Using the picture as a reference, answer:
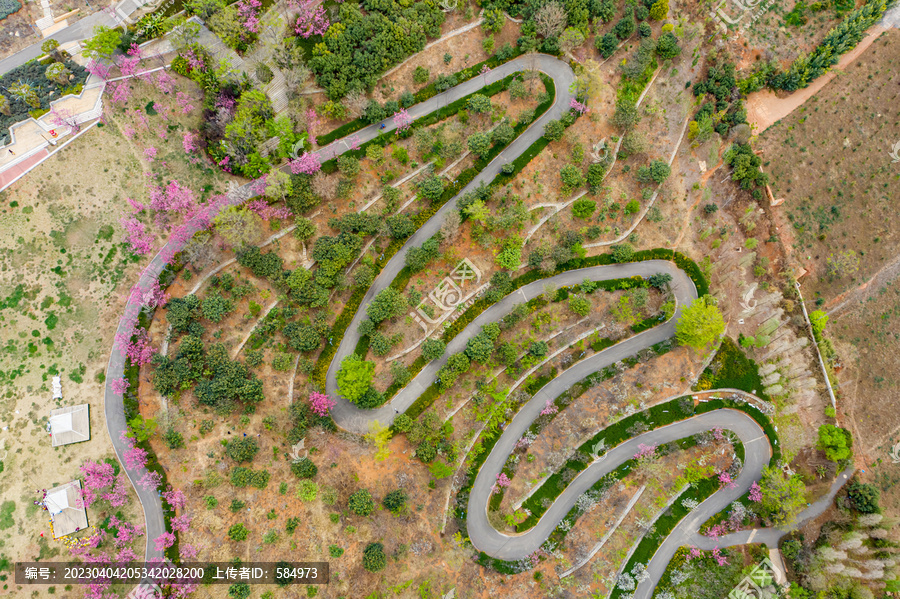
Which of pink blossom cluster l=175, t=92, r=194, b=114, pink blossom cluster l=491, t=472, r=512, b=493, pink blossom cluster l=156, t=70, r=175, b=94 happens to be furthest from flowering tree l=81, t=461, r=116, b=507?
pink blossom cluster l=156, t=70, r=175, b=94

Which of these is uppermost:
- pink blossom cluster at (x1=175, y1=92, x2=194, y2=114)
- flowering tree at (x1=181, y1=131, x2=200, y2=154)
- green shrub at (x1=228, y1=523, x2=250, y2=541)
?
pink blossom cluster at (x1=175, y1=92, x2=194, y2=114)

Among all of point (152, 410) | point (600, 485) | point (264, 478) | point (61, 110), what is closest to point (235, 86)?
point (61, 110)

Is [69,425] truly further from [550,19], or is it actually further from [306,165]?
[550,19]

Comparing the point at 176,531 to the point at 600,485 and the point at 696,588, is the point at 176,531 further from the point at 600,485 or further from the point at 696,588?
the point at 696,588

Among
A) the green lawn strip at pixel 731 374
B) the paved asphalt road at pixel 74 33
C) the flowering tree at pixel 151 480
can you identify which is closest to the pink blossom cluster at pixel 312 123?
the paved asphalt road at pixel 74 33

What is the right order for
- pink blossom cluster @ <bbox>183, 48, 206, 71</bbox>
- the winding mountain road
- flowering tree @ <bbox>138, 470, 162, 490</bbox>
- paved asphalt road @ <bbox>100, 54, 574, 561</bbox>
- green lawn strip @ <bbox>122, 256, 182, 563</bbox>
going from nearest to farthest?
flowering tree @ <bbox>138, 470, 162, 490</bbox> → green lawn strip @ <bbox>122, 256, 182, 563</bbox> → paved asphalt road @ <bbox>100, 54, 574, 561</bbox> → pink blossom cluster @ <bbox>183, 48, 206, 71</bbox> → the winding mountain road
